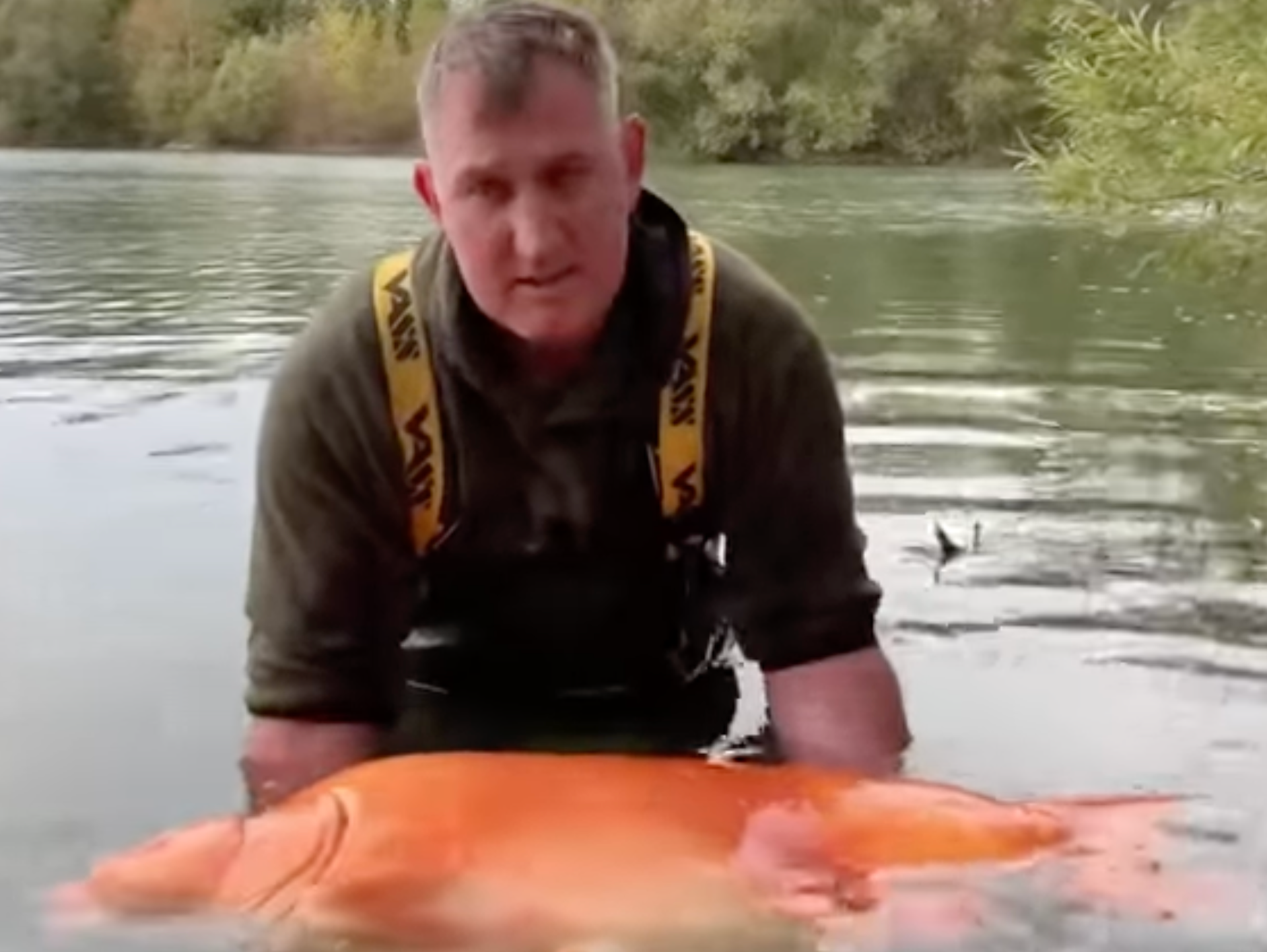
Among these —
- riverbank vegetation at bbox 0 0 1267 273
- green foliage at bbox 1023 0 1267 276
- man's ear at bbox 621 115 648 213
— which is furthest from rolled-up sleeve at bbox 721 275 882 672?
riverbank vegetation at bbox 0 0 1267 273

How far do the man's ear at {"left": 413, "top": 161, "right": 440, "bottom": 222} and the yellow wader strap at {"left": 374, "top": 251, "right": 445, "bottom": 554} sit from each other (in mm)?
113

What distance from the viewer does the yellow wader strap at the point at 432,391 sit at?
11.4 feet

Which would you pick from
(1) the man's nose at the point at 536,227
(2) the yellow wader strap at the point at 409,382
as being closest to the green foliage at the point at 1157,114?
(2) the yellow wader strap at the point at 409,382

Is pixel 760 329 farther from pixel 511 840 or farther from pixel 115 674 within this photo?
pixel 115 674

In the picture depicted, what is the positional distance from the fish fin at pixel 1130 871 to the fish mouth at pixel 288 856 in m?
0.95

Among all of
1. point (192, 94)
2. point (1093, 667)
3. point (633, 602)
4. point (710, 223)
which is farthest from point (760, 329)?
point (192, 94)

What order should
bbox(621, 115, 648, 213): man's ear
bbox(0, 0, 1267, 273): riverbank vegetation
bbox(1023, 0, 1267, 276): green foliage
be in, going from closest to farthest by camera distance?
bbox(621, 115, 648, 213): man's ear, bbox(1023, 0, 1267, 276): green foliage, bbox(0, 0, 1267, 273): riverbank vegetation

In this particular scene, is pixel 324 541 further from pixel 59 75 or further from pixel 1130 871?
pixel 59 75

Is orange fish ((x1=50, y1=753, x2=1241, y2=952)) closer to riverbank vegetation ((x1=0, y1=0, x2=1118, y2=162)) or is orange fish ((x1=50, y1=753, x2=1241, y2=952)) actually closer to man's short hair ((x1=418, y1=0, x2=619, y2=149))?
man's short hair ((x1=418, y1=0, x2=619, y2=149))

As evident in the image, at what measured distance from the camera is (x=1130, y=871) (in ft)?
10.5

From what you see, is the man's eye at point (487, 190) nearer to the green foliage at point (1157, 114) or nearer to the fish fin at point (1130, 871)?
the fish fin at point (1130, 871)

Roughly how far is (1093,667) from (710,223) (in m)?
16.8

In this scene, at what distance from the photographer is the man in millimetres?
3295


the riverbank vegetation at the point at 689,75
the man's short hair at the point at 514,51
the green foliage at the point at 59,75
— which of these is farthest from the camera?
the green foliage at the point at 59,75
